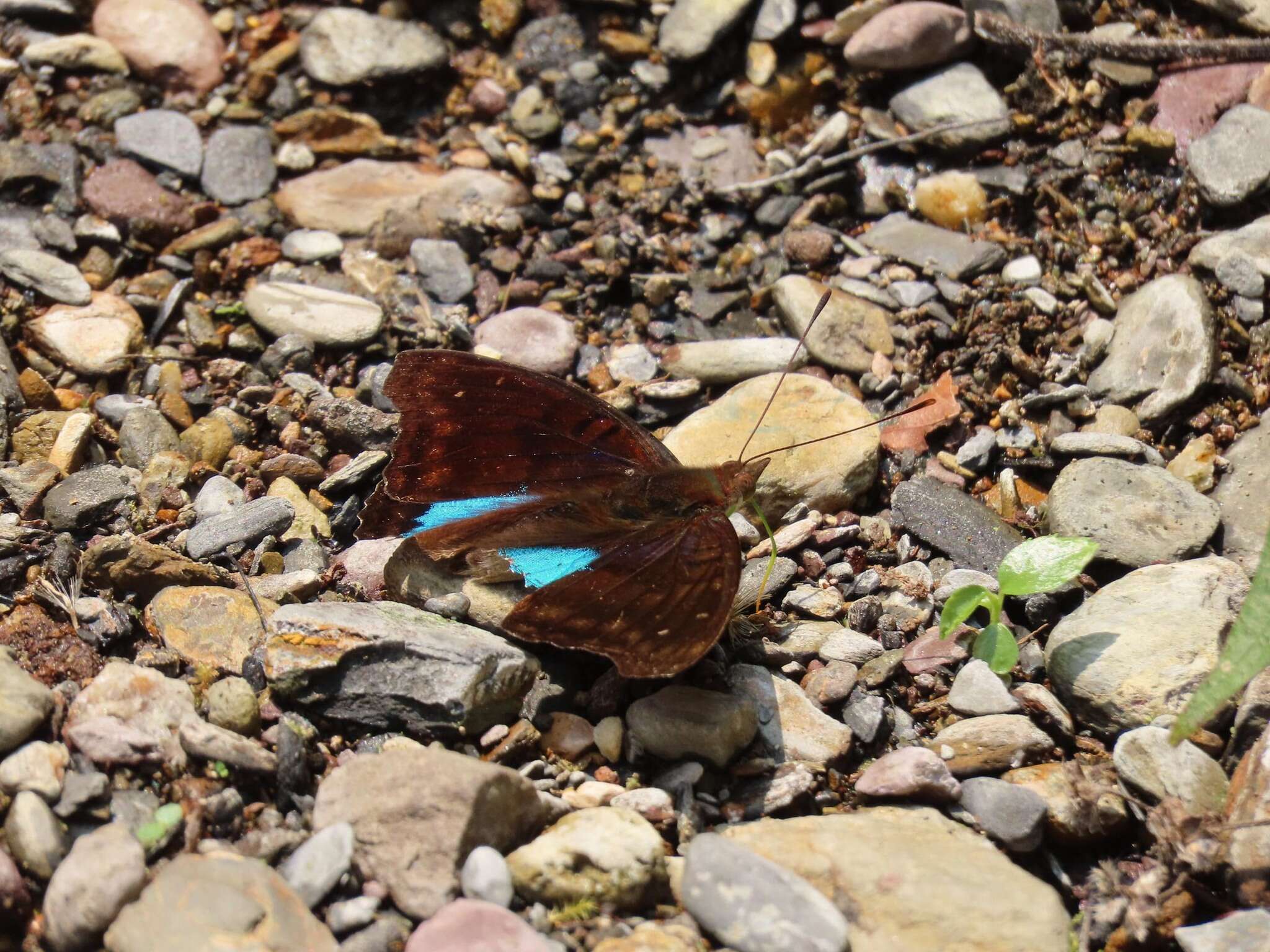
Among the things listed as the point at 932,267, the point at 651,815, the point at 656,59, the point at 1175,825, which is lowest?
the point at 651,815

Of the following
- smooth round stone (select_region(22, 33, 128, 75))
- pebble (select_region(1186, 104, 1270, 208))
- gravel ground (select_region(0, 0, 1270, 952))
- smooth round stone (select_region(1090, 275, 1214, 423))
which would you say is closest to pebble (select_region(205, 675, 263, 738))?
gravel ground (select_region(0, 0, 1270, 952))

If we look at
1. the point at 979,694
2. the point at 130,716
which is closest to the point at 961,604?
the point at 979,694

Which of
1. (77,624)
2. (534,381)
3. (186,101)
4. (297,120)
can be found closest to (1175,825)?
(534,381)

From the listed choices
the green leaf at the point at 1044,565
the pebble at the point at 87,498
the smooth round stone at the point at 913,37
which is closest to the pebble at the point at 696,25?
the smooth round stone at the point at 913,37

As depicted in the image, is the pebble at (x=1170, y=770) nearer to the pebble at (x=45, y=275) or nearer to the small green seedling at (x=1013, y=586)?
the small green seedling at (x=1013, y=586)

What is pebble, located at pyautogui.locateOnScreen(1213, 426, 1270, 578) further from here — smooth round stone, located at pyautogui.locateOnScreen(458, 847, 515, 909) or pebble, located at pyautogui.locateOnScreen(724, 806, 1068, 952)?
smooth round stone, located at pyautogui.locateOnScreen(458, 847, 515, 909)

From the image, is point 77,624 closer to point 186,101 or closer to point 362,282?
point 362,282
